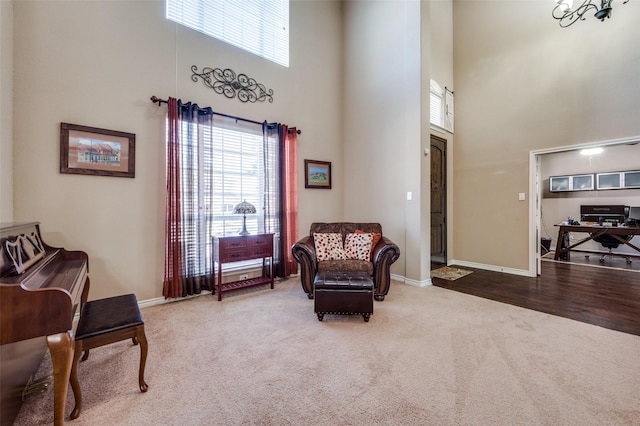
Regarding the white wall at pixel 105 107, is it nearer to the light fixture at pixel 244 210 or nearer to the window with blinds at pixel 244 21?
the window with blinds at pixel 244 21

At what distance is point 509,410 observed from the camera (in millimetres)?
1509

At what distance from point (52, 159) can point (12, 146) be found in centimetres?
26

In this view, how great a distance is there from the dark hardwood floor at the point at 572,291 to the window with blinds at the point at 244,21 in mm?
4479

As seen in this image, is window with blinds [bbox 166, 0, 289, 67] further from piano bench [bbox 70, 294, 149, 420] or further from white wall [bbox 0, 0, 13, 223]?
piano bench [bbox 70, 294, 149, 420]

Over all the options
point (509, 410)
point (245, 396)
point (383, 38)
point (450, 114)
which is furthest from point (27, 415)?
point (450, 114)

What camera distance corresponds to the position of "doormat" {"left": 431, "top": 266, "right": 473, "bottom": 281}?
4.35 metres

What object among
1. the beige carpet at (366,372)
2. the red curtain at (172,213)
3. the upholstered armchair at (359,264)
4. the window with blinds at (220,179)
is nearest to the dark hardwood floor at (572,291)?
the beige carpet at (366,372)

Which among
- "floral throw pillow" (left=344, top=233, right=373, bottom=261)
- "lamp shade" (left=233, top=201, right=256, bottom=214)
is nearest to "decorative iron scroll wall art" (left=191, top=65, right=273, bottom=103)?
"lamp shade" (left=233, top=201, right=256, bottom=214)

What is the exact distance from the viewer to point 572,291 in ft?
11.7

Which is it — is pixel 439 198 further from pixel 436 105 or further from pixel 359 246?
pixel 359 246

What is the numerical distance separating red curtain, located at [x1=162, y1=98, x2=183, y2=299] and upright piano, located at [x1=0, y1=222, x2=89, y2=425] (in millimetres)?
1239

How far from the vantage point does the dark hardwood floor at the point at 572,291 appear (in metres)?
2.79

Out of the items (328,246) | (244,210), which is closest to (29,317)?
(244,210)

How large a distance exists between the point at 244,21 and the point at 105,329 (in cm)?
424
